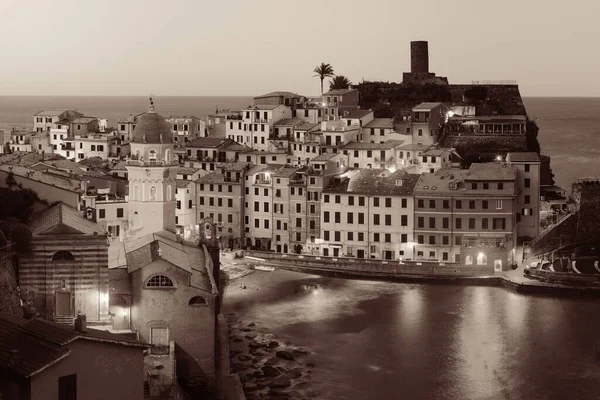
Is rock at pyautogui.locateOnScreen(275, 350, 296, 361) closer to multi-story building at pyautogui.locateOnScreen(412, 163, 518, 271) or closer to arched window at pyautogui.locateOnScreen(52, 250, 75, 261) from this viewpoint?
arched window at pyautogui.locateOnScreen(52, 250, 75, 261)

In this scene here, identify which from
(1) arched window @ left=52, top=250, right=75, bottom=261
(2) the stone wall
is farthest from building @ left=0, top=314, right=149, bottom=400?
(2) the stone wall

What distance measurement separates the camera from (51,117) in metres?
77.0

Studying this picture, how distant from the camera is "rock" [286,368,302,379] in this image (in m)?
31.0

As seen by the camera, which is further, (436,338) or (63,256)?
(436,338)

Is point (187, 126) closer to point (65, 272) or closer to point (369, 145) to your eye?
point (369, 145)

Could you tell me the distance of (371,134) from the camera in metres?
60.5

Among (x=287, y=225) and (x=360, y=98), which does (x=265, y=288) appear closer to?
(x=287, y=225)

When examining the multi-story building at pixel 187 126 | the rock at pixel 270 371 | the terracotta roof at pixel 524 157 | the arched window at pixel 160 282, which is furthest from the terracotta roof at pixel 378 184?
the arched window at pixel 160 282

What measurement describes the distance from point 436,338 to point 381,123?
2665 cm

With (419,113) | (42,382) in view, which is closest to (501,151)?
(419,113)

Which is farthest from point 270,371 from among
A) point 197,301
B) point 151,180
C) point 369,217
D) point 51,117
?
point 51,117

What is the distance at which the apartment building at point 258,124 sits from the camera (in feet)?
211

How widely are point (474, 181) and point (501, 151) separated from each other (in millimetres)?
10488

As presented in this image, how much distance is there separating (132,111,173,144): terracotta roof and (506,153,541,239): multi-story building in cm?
2152
